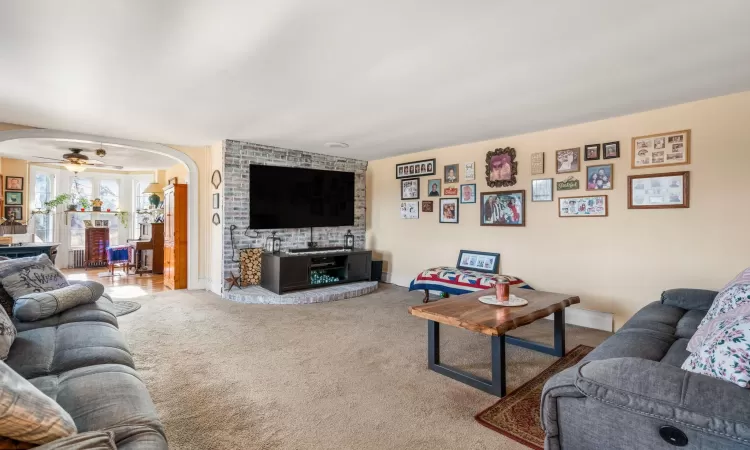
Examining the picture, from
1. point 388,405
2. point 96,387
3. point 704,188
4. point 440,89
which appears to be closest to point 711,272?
point 704,188

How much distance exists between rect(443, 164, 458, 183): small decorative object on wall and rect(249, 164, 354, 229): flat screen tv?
166 centimetres

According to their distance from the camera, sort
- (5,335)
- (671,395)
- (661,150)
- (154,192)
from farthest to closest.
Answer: (154,192)
(661,150)
(5,335)
(671,395)

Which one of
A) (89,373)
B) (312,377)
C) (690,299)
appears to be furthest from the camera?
(690,299)

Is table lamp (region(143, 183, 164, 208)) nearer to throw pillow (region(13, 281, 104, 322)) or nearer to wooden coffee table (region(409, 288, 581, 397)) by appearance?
throw pillow (region(13, 281, 104, 322))

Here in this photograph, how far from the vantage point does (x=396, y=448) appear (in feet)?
5.92

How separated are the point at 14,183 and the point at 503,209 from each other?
8.42m

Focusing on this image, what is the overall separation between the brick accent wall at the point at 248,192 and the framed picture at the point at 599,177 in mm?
3715

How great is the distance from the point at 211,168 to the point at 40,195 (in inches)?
194

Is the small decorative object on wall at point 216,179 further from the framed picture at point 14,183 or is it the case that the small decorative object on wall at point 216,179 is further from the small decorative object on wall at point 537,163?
the framed picture at point 14,183

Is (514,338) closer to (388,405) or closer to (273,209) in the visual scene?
(388,405)

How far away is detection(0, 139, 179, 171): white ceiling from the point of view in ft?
17.7

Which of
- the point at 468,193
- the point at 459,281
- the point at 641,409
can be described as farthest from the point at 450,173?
the point at 641,409

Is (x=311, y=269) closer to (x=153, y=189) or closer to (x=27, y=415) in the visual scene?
(x=27, y=415)

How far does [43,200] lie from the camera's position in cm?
767
